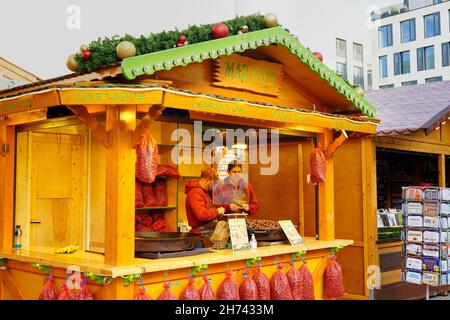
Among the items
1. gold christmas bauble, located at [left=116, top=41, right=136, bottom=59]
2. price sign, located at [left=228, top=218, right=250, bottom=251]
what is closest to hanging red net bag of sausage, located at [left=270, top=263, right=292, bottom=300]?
price sign, located at [left=228, top=218, right=250, bottom=251]

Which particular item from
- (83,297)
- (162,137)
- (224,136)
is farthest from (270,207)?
(83,297)

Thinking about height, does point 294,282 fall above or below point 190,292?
below

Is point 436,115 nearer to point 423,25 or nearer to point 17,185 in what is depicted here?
point 17,185

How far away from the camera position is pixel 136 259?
18.7 ft

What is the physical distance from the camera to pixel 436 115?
9.53 m

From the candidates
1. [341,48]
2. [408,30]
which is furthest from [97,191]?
[341,48]

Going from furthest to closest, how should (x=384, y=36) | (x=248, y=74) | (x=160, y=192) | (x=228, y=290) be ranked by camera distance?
1. (x=384, y=36)
2. (x=160, y=192)
3. (x=248, y=74)
4. (x=228, y=290)

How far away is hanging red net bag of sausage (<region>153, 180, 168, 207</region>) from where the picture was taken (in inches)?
347

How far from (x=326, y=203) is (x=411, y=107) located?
11.4 feet

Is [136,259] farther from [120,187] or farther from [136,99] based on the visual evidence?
[136,99]

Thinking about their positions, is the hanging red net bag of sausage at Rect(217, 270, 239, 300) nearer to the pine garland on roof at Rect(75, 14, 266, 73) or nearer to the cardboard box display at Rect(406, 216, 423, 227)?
the pine garland on roof at Rect(75, 14, 266, 73)

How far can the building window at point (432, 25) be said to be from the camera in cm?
4353

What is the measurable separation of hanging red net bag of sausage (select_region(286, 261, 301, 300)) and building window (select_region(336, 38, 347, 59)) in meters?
42.4
